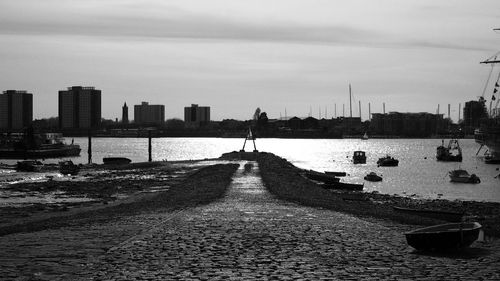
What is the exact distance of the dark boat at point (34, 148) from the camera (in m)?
129

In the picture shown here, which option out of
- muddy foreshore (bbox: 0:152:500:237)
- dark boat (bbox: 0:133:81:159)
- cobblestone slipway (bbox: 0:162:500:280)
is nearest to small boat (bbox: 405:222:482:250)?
cobblestone slipway (bbox: 0:162:500:280)

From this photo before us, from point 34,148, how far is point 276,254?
125 m

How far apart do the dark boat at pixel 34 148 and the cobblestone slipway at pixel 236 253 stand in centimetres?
11310

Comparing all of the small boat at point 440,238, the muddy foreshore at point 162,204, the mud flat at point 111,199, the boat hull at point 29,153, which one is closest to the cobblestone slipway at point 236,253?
the small boat at point 440,238

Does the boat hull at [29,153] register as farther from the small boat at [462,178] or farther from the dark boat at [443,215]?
the dark boat at [443,215]

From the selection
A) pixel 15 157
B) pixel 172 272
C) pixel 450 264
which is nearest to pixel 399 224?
pixel 450 264

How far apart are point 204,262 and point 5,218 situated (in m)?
17.9

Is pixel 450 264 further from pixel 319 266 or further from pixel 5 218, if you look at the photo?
pixel 5 218

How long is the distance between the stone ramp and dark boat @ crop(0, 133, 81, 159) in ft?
373

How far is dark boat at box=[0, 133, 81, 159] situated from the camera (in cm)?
12925

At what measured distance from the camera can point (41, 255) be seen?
1581 centimetres

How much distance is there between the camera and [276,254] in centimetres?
1605

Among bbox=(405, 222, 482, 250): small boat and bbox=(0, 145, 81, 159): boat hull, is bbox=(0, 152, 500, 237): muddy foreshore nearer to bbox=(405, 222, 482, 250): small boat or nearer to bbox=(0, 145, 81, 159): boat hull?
bbox=(405, 222, 482, 250): small boat

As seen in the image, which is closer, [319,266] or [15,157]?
[319,266]
